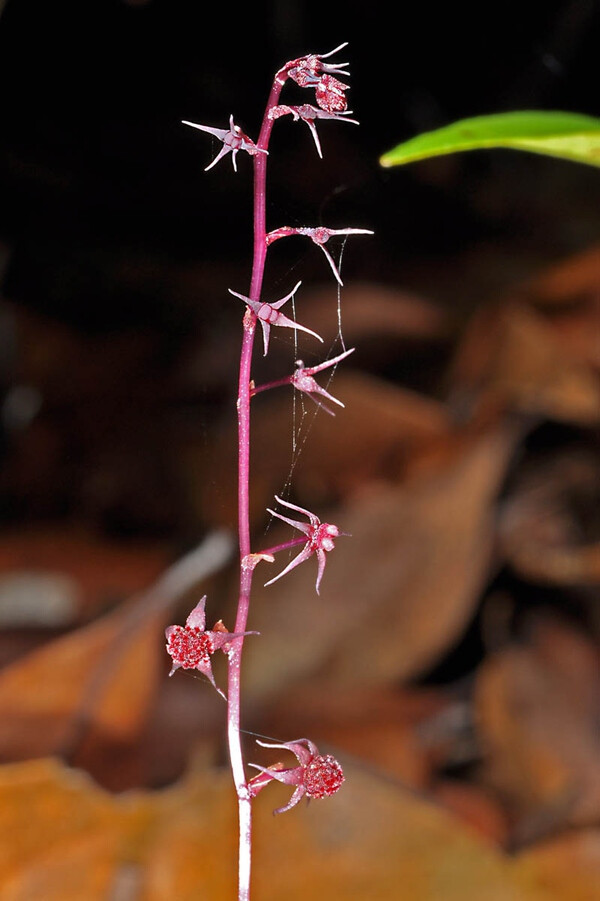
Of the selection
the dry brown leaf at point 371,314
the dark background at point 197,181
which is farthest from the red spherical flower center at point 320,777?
the dark background at point 197,181

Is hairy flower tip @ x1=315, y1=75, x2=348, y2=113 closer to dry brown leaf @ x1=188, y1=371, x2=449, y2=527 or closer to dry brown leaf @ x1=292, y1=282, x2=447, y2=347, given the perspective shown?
dry brown leaf @ x1=188, y1=371, x2=449, y2=527

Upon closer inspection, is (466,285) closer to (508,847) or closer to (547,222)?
(547,222)

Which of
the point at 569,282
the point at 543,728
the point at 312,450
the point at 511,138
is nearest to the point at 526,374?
the point at 569,282

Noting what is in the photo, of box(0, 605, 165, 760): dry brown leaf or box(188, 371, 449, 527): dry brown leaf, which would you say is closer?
box(0, 605, 165, 760): dry brown leaf

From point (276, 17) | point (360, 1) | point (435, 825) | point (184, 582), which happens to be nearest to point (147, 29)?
point (276, 17)

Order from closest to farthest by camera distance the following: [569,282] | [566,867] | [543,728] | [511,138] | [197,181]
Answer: [511,138], [566,867], [543,728], [569,282], [197,181]

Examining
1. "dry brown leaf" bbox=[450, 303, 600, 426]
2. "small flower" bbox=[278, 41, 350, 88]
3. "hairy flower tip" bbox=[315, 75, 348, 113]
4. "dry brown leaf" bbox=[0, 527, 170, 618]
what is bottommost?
"dry brown leaf" bbox=[0, 527, 170, 618]

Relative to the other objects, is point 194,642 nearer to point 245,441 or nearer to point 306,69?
point 245,441

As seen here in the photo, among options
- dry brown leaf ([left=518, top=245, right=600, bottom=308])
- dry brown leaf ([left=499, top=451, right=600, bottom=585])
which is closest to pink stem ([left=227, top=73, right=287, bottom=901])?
dry brown leaf ([left=499, top=451, right=600, bottom=585])
